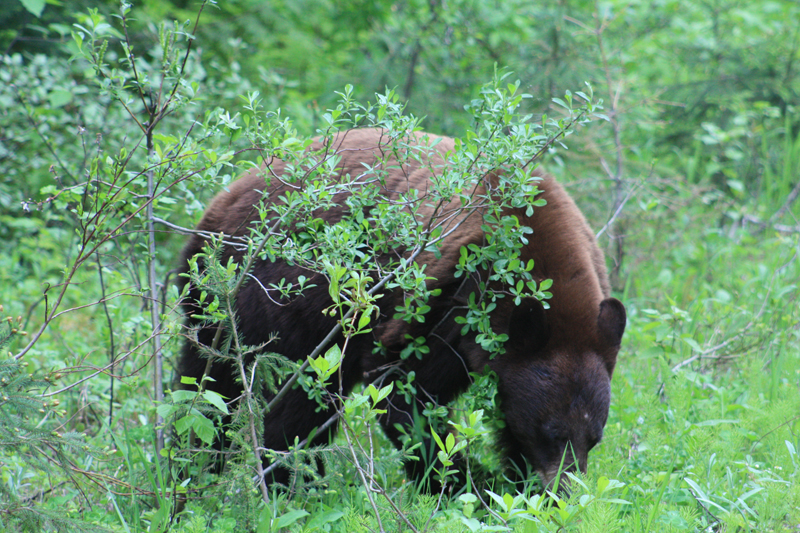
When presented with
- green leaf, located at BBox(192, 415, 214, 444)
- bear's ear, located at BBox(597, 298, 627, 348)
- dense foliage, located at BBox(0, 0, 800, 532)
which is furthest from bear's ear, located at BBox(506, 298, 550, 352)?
green leaf, located at BBox(192, 415, 214, 444)

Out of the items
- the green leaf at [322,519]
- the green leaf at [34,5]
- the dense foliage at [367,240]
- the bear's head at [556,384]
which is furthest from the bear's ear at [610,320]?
the green leaf at [34,5]

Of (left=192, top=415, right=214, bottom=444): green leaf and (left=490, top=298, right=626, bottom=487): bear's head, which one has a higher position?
(left=192, top=415, right=214, bottom=444): green leaf

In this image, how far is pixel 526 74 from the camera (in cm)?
640

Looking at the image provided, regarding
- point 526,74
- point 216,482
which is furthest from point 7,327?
point 526,74

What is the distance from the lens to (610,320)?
330 cm

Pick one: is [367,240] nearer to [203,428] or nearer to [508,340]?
[508,340]

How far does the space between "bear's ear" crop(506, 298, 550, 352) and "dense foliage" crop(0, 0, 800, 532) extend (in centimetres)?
19

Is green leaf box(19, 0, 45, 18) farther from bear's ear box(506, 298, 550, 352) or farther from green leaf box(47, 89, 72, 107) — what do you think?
bear's ear box(506, 298, 550, 352)

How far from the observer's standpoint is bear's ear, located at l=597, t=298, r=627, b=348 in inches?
129

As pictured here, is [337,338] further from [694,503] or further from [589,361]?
[694,503]

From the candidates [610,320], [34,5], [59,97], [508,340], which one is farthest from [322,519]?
[59,97]

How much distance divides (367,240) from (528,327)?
0.90 meters

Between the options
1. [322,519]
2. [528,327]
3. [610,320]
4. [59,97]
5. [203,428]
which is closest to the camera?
[203,428]

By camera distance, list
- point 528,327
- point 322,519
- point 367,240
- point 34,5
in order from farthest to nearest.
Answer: point 34,5, point 528,327, point 367,240, point 322,519
